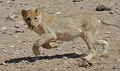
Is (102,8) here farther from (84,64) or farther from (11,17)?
(84,64)

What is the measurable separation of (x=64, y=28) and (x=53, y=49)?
91cm

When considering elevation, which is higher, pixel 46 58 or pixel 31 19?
pixel 31 19

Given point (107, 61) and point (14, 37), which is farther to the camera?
point (14, 37)

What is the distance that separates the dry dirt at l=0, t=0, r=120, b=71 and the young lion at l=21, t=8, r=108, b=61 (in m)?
0.37

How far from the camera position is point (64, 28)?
995 centimetres

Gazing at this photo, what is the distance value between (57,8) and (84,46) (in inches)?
199

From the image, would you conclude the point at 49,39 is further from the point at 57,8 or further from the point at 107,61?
the point at 57,8

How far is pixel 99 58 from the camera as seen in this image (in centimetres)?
966

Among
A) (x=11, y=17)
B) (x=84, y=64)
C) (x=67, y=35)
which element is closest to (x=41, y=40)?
(x=67, y=35)

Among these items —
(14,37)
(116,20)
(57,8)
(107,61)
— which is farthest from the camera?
(57,8)

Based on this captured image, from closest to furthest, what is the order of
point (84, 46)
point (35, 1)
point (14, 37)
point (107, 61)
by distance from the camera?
point (107, 61) < point (84, 46) < point (14, 37) < point (35, 1)

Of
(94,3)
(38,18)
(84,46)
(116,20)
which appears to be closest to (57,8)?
(94,3)

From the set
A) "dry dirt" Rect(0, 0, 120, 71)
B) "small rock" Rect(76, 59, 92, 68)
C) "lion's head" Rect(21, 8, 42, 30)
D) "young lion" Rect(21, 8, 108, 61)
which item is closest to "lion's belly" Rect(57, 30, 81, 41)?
"young lion" Rect(21, 8, 108, 61)

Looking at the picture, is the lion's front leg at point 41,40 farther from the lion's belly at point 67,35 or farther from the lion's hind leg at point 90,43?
the lion's hind leg at point 90,43
